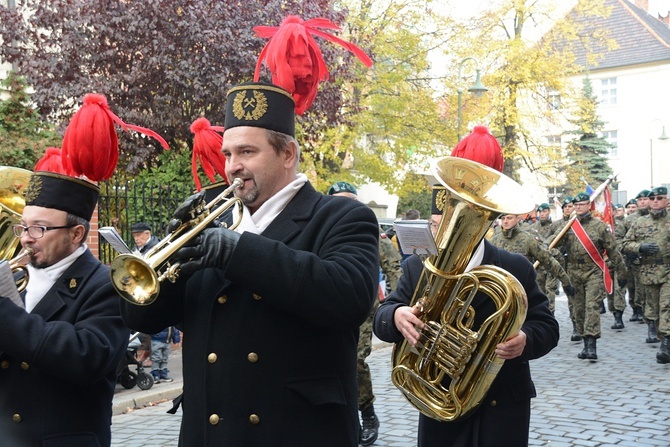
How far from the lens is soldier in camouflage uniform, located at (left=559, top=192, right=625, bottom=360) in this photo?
39.0ft

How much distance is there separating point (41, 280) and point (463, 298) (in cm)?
194

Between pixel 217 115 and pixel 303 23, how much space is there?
404 inches

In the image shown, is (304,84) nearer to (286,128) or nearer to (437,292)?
(286,128)

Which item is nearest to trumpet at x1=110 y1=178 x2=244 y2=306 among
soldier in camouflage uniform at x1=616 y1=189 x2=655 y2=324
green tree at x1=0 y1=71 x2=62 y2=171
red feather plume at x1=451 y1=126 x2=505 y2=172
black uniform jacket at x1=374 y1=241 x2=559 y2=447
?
black uniform jacket at x1=374 y1=241 x2=559 y2=447

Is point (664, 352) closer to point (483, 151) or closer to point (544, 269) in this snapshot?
point (544, 269)

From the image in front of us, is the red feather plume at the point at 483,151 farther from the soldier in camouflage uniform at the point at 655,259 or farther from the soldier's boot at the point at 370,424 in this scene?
the soldier in camouflage uniform at the point at 655,259

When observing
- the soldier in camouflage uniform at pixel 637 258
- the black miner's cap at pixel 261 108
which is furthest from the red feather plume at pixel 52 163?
the soldier in camouflage uniform at pixel 637 258

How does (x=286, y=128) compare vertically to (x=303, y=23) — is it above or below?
below

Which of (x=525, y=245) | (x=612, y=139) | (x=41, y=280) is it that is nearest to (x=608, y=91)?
(x=612, y=139)

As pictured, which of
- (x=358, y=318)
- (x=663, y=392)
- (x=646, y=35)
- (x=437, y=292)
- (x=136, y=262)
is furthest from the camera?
(x=646, y=35)

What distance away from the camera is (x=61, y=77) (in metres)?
13.3

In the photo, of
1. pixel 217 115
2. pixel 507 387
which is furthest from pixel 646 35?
pixel 507 387

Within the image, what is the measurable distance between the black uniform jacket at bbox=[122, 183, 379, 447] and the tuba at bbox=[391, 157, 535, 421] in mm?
1036

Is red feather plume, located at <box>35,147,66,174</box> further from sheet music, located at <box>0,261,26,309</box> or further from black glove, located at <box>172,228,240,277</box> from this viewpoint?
black glove, located at <box>172,228,240,277</box>
